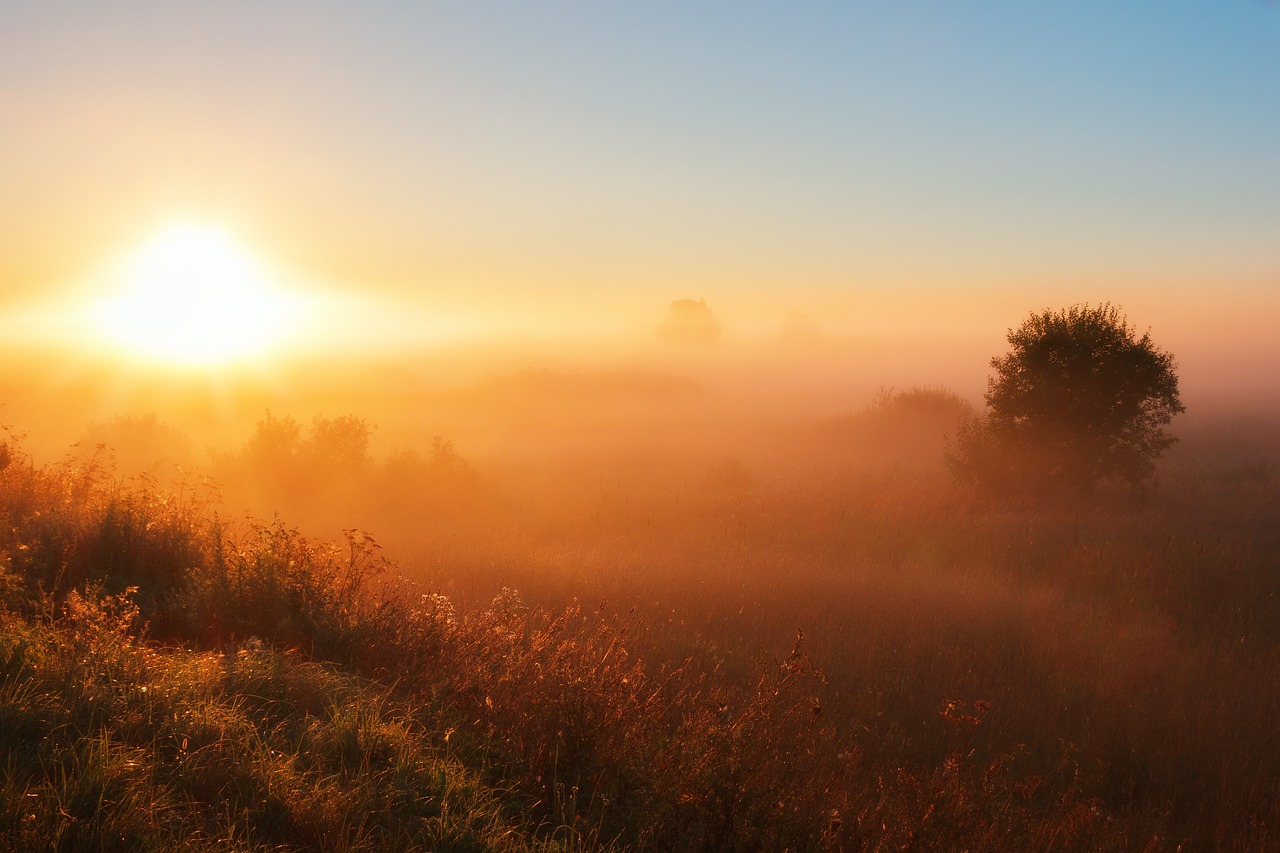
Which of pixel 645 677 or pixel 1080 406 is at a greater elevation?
pixel 1080 406

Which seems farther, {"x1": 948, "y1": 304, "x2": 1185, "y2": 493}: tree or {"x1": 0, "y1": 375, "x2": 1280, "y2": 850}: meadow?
{"x1": 948, "y1": 304, "x2": 1185, "y2": 493}: tree

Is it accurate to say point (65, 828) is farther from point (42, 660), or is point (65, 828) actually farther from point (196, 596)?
point (196, 596)

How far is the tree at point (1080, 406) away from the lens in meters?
15.2

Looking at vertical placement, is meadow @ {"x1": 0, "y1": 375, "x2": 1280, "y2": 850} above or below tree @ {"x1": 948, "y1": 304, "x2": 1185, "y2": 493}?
below

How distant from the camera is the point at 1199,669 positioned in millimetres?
7547

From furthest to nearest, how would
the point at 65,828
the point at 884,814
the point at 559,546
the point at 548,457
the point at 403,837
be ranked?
the point at 548,457
the point at 559,546
the point at 884,814
the point at 403,837
the point at 65,828

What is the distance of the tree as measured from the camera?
600 inches

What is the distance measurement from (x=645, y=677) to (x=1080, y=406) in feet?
43.8

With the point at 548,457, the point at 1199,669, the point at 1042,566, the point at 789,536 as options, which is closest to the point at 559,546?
the point at 789,536

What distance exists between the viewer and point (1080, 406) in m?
15.4

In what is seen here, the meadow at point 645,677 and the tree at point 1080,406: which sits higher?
the tree at point 1080,406

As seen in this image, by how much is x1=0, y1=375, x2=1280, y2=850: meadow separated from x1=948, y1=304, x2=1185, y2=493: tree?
1.16 metres

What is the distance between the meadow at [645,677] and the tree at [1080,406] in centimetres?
116

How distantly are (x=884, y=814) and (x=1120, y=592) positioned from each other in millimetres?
7145
